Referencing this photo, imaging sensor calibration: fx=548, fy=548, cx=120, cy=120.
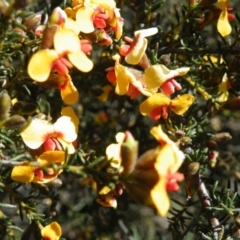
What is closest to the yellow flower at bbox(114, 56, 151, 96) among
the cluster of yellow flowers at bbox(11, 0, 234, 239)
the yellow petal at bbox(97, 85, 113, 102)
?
the cluster of yellow flowers at bbox(11, 0, 234, 239)

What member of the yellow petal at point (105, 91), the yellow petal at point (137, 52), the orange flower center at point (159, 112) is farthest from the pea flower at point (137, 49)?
the yellow petal at point (105, 91)

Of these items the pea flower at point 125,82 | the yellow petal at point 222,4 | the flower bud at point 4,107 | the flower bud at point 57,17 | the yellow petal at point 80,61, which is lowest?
the yellow petal at point 222,4

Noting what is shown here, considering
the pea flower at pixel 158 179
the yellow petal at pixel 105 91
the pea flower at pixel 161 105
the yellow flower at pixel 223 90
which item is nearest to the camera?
the pea flower at pixel 158 179

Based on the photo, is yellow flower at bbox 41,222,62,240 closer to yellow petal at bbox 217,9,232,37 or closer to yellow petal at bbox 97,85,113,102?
yellow petal at bbox 217,9,232,37

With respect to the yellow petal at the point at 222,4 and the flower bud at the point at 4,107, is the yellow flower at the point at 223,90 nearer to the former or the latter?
the yellow petal at the point at 222,4

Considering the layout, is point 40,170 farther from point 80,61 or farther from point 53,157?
point 80,61

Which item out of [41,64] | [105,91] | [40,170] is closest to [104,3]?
[41,64]
